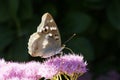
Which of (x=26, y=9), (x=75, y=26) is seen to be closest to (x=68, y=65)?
(x=26, y=9)

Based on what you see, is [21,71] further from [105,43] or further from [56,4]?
[105,43]

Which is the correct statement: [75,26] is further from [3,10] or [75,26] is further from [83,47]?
[3,10]

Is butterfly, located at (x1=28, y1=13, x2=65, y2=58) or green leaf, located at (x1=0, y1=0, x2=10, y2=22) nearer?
butterfly, located at (x1=28, y1=13, x2=65, y2=58)

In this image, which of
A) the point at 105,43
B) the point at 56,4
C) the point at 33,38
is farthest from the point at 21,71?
the point at 105,43

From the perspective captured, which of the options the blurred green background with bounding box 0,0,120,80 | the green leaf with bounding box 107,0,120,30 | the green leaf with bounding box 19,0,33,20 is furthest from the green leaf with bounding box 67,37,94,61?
the green leaf with bounding box 19,0,33,20

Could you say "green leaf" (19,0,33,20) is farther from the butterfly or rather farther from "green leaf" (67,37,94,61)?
the butterfly

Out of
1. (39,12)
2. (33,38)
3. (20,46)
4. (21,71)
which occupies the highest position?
(39,12)

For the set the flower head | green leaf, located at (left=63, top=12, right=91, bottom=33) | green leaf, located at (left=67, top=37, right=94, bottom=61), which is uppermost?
green leaf, located at (left=63, top=12, right=91, bottom=33)
